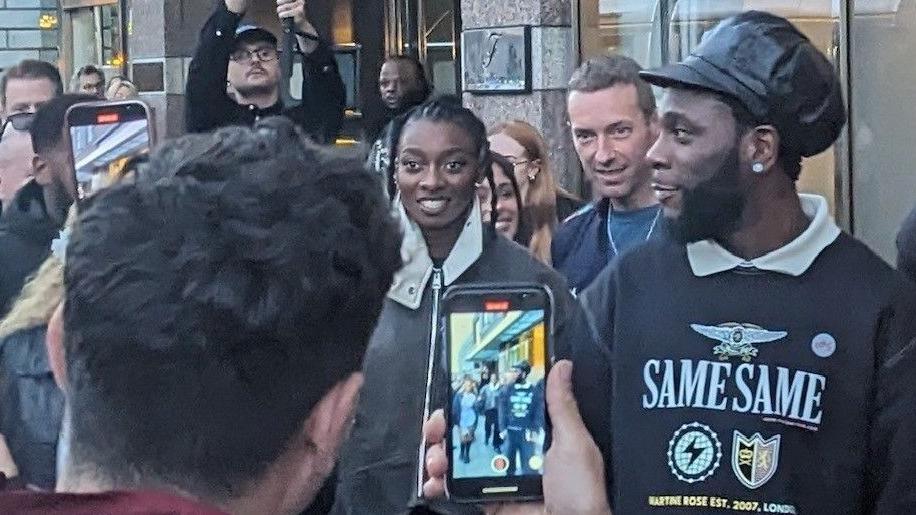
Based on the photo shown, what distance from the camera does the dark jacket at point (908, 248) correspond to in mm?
3295

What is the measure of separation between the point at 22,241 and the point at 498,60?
4647mm

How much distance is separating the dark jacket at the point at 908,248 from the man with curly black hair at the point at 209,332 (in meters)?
1.98

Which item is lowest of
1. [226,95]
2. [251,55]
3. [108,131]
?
[108,131]

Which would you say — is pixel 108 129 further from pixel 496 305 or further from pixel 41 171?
pixel 496 305

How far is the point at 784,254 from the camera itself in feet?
8.70

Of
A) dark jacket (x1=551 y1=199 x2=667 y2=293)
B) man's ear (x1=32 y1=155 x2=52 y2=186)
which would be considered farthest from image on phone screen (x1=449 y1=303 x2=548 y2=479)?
Result: man's ear (x1=32 y1=155 x2=52 y2=186)

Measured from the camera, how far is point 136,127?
12.6 ft

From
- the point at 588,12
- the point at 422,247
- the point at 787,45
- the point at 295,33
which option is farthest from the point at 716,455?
the point at 588,12

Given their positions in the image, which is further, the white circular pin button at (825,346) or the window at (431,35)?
the window at (431,35)

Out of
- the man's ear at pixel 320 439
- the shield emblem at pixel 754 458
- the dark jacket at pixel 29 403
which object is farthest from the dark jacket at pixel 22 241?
the man's ear at pixel 320 439

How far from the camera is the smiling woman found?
11.4ft

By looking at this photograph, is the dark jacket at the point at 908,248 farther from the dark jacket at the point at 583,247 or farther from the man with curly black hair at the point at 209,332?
the man with curly black hair at the point at 209,332

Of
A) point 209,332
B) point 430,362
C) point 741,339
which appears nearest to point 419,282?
point 430,362

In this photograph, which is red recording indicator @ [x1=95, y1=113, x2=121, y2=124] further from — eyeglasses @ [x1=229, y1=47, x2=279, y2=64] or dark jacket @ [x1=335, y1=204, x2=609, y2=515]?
eyeglasses @ [x1=229, y1=47, x2=279, y2=64]
